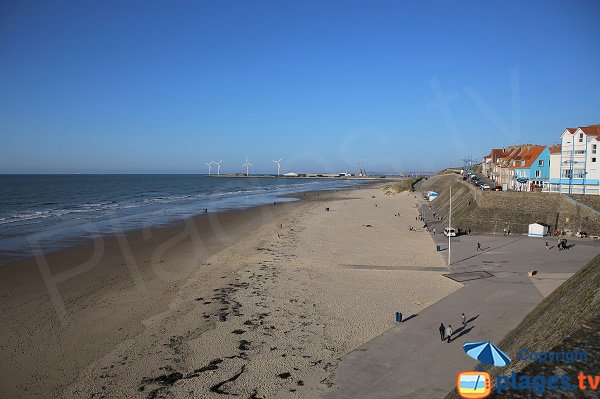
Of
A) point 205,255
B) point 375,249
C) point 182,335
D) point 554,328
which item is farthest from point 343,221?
point 554,328

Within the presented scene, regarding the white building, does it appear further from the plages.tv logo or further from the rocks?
the rocks

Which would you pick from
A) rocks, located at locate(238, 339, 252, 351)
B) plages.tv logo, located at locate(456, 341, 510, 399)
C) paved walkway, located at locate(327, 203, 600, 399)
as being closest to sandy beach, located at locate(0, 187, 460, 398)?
rocks, located at locate(238, 339, 252, 351)

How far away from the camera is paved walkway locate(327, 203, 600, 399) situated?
36.6ft

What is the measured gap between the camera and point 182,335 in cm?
1506

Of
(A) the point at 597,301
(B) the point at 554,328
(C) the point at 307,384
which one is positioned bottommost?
(C) the point at 307,384

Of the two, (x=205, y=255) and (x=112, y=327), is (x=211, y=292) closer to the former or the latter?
(x=112, y=327)

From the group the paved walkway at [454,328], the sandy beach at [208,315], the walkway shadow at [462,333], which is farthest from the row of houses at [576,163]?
the walkway shadow at [462,333]

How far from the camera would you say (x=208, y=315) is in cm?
1703

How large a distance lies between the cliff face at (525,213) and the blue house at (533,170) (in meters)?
10.1

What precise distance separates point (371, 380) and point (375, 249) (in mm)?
18811

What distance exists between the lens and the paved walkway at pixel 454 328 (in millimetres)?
11148

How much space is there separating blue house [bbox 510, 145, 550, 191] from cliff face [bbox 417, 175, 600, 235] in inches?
400

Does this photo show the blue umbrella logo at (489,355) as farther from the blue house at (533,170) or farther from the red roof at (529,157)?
the red roof at (529,157)

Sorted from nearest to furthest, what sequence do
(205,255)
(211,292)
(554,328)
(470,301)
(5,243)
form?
(554,328), (470,301), (211,292), (205,255), (5,243)
